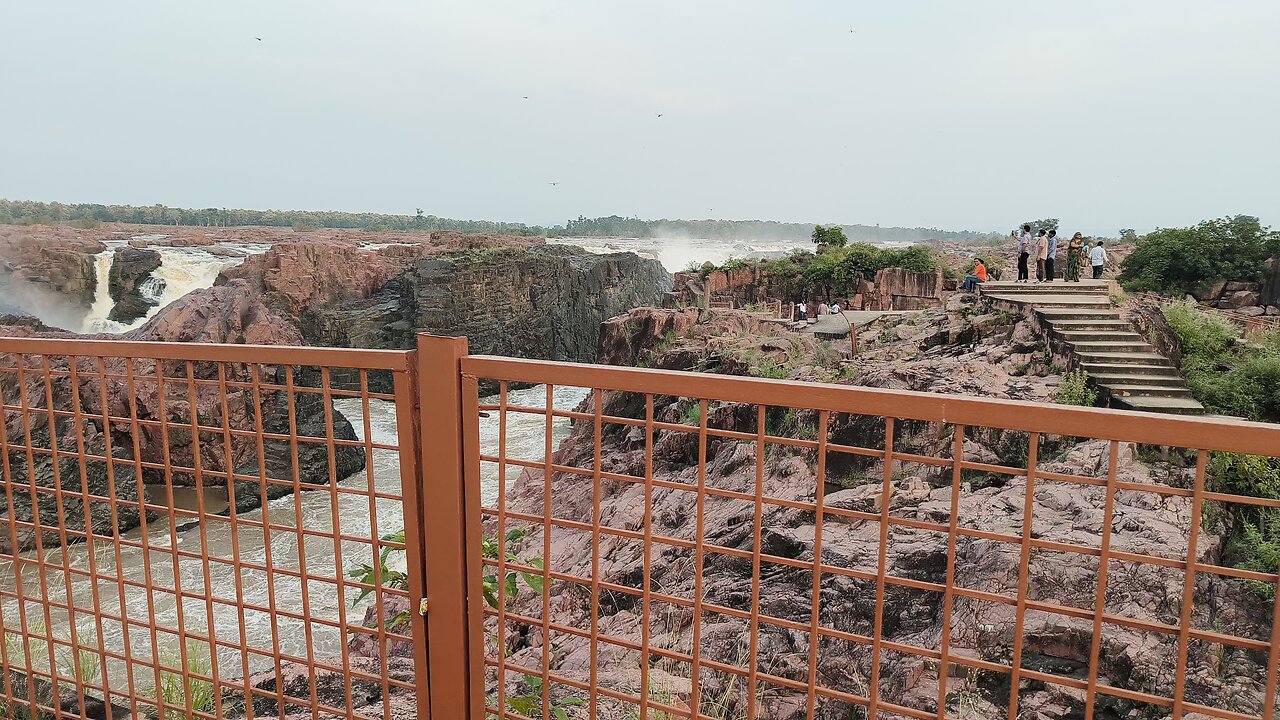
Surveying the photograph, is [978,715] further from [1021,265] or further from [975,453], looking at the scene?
[1021,265]

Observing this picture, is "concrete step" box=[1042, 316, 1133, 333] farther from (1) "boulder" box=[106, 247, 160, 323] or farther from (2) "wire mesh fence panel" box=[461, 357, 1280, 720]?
(1) "boulder" box=[106, 247, 160, 323]

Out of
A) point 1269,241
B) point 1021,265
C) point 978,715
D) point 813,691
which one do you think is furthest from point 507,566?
point 1269,241

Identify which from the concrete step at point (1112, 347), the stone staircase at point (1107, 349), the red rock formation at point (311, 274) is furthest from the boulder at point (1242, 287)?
the red rock formation at point (311, 274)

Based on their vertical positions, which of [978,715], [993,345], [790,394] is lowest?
[978,715]

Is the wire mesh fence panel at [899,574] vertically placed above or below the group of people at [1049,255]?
below

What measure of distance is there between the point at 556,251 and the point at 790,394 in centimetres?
3860

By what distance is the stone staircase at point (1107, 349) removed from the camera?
Result: 7262 mm

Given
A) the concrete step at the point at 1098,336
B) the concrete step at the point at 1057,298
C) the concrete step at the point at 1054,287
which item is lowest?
the concrete step at the point at 1098,336

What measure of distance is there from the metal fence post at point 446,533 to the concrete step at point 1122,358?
737 centimetres

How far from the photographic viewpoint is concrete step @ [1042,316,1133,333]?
8.14m

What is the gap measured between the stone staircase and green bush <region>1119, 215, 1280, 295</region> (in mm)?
11522

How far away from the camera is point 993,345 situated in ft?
28.7

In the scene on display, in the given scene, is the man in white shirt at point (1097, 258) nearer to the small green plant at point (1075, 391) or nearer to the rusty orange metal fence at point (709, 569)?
A: the small green plant at point (1075, 391)

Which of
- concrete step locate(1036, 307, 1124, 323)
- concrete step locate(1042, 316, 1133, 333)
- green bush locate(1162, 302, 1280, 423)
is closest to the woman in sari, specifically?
green bush locate(1162, 302, 1280, 423)
